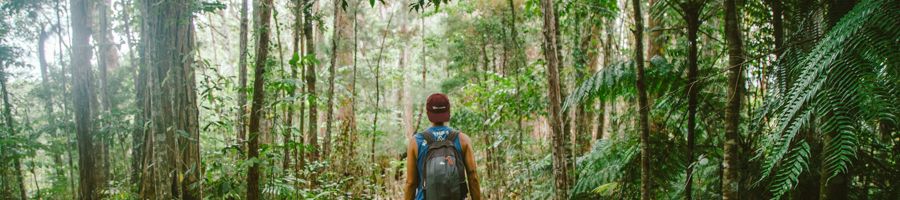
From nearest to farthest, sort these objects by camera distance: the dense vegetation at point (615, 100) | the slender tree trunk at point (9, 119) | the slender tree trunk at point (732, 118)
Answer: the dense vegetation at point (615, 100), the slender tree trunk at point (732, 118), the slender tree trunk at point (9, 119)

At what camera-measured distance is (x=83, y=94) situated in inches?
337

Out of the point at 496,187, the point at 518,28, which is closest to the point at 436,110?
the point at 496,187

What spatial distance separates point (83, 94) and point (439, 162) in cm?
808

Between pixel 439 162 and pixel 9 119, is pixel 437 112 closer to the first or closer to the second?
pixel 439 162

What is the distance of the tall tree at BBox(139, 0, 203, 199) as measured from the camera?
412 cm

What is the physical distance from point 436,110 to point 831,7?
216 cm

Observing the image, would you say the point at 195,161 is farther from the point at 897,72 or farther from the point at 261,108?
the point at 897,72

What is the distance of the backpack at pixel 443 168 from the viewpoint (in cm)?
325

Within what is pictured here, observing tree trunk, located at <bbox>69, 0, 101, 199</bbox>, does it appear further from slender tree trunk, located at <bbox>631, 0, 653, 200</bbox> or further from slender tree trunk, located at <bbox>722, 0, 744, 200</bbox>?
slender tree trunk, located at <bbox>722, 0, 744, 200</bbox>

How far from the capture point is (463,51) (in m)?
11.7

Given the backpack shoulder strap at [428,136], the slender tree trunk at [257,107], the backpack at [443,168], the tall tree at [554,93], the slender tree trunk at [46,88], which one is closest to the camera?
the backpack at [443,168]

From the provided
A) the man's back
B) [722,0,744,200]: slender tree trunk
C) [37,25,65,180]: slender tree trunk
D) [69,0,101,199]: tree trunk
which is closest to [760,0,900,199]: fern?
[722,0,744,200]: slender tree trunk

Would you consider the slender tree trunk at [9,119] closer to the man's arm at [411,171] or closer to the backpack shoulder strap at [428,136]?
the man's arm at [411,171]

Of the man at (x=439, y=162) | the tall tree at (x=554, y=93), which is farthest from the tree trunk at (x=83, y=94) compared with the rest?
the tall tree at (x=554, y=93)
